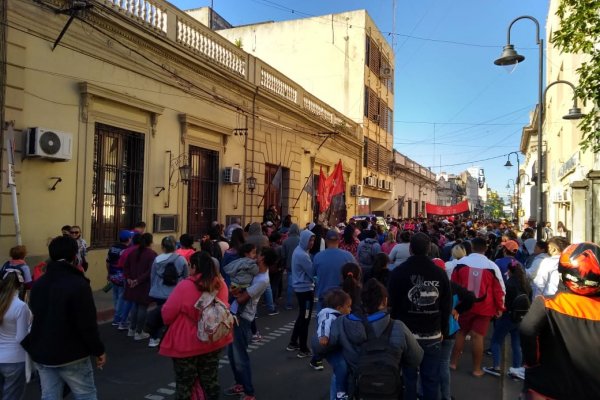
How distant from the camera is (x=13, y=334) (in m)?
3.96

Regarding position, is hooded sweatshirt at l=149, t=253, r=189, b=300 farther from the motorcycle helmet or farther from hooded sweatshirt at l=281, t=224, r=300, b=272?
the motorcycle helmet

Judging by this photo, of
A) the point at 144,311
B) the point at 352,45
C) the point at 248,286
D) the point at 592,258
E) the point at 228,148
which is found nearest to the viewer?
the point at 592,258

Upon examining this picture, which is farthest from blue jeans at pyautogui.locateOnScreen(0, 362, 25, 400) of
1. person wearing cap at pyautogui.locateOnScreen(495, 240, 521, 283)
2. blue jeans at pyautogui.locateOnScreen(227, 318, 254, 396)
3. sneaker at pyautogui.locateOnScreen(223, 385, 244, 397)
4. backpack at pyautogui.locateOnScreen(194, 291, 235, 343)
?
person wearing cap at pyautogui.locateOnScreen(495, 240, 521, 283)

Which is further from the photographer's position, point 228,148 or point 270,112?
point 270,112

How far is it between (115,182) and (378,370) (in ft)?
32.1

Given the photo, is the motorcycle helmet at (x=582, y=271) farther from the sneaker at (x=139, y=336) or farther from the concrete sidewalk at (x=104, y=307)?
the concrete sidewalk at (x=104, y=307)

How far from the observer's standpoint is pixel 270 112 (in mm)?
18438

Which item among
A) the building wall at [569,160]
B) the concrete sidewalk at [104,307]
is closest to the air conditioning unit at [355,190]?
the building wall at [569,160]

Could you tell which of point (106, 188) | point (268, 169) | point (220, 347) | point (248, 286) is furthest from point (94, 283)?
point (268, 169)

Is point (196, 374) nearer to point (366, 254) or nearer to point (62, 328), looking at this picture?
point (62, 328)

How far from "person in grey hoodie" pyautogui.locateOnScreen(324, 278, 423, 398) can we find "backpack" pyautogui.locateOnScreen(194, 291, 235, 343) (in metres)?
0.96

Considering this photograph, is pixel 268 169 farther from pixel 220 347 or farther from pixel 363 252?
pixel 220 347

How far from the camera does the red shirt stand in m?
4.04

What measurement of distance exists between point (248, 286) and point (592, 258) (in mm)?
3477
